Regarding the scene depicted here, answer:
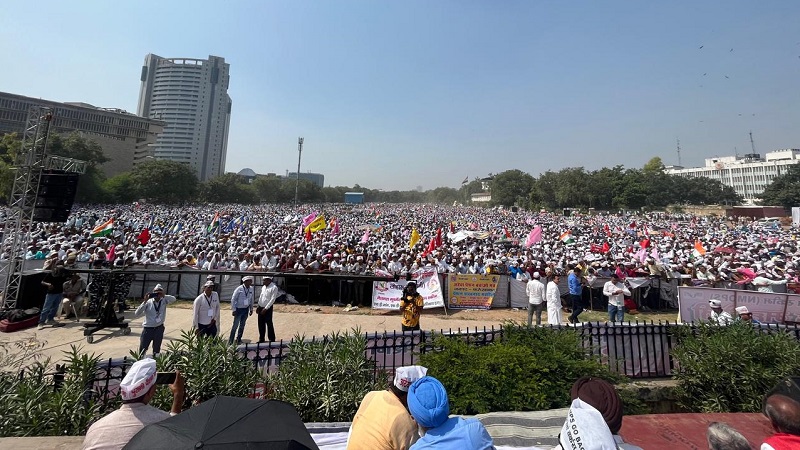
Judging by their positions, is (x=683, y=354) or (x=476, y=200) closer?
(x=683, y=354)

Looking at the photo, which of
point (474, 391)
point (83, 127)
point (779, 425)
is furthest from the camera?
point (83, 127)

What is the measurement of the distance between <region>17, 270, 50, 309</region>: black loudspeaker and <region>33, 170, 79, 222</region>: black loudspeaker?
1.86 meters

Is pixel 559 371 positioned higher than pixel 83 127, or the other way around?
pixel 83 127

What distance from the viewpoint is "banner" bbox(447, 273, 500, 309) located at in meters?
11.9

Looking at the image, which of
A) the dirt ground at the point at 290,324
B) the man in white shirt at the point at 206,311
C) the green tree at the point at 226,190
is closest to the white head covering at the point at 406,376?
the dirt ground at the point at 290,324

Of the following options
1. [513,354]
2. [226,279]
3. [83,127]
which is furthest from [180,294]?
[83,127]

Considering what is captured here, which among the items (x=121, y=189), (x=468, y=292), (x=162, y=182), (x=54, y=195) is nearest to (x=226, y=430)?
(x=468, y=292)

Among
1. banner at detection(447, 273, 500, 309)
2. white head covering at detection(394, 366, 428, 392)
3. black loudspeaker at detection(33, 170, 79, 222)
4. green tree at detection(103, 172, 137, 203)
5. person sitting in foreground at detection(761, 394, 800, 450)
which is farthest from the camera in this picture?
green tree at detection(103, 172, 137, 203)

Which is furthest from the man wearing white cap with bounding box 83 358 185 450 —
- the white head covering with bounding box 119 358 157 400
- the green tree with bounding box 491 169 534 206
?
the green tree with bounding box 491 169 534 206

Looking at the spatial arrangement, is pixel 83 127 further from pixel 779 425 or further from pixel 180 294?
pixel 779 425

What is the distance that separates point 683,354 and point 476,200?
126m

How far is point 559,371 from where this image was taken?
166 inches

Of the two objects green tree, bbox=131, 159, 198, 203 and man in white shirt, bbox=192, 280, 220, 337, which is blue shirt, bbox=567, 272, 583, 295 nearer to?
man in white shirt, bbox=192, 280, 220, 337

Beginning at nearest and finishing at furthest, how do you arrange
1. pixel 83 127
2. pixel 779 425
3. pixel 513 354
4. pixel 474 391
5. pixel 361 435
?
1. pixel 779 425
2. pixel 361 435
3. pixel 474 391
4. pixel 513 354
5. pixel 83 127
